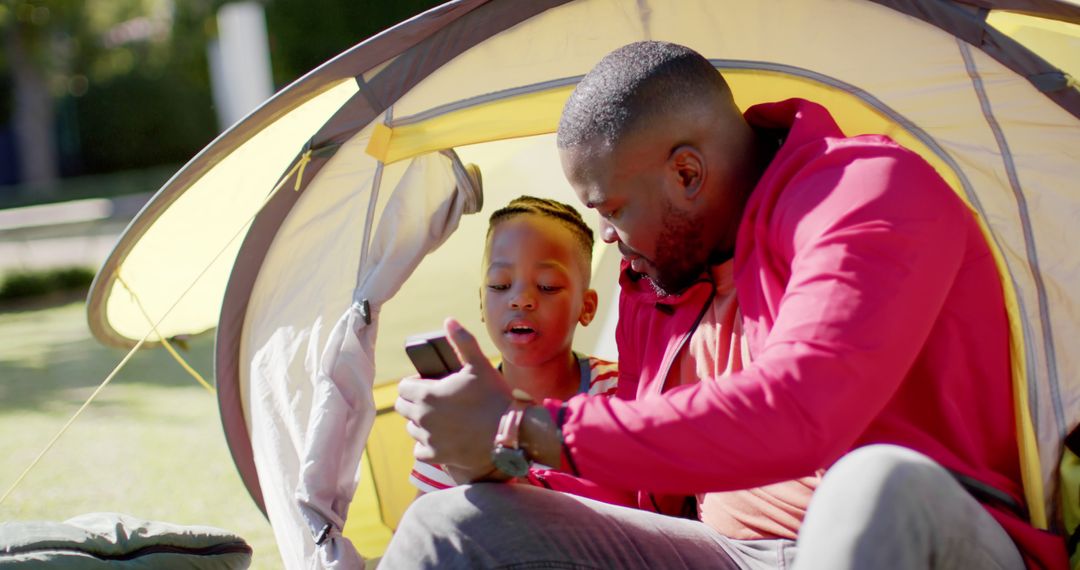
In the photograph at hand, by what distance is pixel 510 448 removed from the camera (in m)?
1.51

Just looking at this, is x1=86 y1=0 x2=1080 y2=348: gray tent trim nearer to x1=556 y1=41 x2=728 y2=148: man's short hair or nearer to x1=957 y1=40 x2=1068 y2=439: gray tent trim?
x1=957 y1=40 x2=1068 y2=439: gray tent trim

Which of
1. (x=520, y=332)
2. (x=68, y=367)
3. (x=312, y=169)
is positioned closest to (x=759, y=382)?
(x=520, y=332)

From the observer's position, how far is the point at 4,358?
659cm

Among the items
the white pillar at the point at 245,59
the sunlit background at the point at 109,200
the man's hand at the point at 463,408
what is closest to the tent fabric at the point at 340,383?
the sunlit background at the point at 109,200

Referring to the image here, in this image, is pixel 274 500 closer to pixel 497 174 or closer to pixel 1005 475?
pixel 497 174

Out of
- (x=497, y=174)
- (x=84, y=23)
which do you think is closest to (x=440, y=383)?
(x=497, y=174)

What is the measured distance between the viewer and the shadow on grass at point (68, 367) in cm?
543

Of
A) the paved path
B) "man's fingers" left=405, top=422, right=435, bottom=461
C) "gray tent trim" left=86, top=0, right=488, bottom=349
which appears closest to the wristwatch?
"man's fingers" left=405, top=422, right=435, bottom=461

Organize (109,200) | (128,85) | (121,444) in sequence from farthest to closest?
(128,85) → (109,200) → (121,444)

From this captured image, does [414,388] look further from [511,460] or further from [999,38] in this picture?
[999,38]

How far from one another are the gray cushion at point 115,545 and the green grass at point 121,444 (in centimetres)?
48

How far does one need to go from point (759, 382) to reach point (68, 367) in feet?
18.3

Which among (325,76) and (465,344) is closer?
(465,344)

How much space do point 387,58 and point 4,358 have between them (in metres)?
5.16
